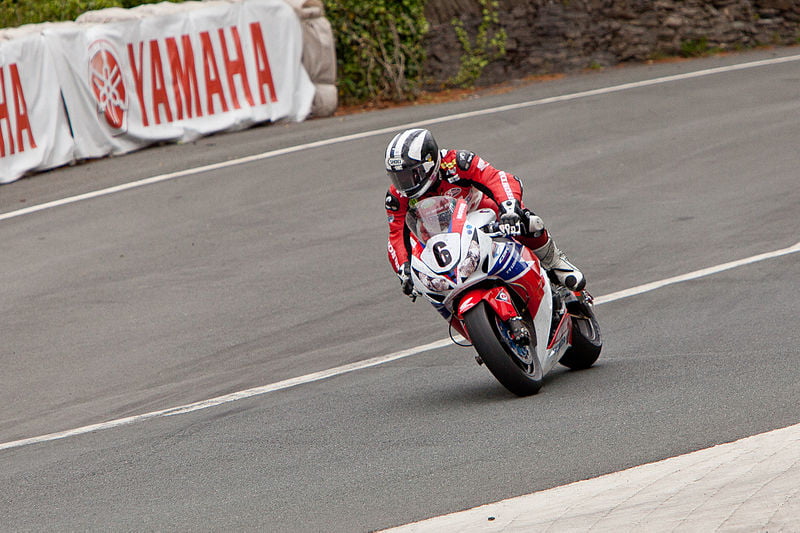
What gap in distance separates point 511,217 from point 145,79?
429 inches

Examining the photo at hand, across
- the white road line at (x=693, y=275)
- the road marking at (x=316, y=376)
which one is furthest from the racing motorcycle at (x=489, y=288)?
the white road line at (x=693, y=275)

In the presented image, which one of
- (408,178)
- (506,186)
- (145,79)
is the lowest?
Result: (145,79)

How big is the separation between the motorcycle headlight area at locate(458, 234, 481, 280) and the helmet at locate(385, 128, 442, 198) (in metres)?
0.50

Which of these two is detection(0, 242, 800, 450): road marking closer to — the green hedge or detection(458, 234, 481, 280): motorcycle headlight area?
detection(458, 234, 481, 280): motorcycle headlight area

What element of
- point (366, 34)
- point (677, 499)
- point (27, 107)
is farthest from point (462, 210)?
point (366, 34)

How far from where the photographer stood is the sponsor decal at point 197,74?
16500mm

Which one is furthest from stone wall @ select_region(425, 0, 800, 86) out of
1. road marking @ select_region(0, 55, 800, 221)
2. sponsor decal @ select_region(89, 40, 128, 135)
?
sponsor decal @ select_region(89, 40, 128, 135)

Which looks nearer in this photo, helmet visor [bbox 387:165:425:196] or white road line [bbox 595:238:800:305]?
helmet visor [bbox 387:165:425:196]

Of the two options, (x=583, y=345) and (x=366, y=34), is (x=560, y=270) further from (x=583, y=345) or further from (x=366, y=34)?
(x=366, y=34)

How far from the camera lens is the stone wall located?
2112 cm

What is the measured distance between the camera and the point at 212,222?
1317 centimetres

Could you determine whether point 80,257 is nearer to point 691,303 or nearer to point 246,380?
point 246,380

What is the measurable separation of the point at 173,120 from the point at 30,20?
15.0 feet

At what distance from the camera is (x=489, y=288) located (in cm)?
682
